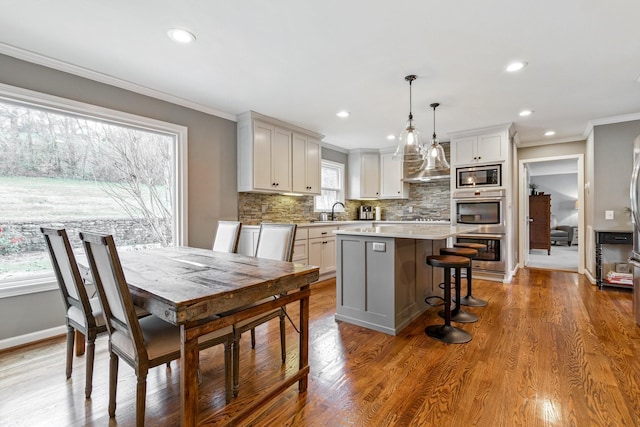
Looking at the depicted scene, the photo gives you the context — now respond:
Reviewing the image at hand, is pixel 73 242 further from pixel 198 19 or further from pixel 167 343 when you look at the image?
pixel 198 19

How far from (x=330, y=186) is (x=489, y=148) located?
2.84m

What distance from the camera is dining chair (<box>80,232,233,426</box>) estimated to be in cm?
136

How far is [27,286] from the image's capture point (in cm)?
257

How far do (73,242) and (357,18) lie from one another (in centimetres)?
316

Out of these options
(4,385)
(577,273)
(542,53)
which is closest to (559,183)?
(577,273)

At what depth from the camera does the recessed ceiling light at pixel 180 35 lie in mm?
2193

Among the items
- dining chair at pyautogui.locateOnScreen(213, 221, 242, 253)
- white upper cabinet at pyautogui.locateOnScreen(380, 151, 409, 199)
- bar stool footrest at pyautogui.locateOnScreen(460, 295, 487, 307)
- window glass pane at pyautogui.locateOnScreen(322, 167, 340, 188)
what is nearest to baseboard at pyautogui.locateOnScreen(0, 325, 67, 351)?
dining chair at pyautogui.locateOnScreen(213, 221, 242, 253)

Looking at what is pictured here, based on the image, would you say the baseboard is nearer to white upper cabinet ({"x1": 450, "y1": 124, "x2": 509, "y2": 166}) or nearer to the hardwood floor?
the hardwood floor

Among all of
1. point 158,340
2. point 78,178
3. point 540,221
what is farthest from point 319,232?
point 540,221

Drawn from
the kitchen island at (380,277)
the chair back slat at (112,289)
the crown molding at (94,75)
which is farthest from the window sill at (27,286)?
the kitchen island at (380,277)

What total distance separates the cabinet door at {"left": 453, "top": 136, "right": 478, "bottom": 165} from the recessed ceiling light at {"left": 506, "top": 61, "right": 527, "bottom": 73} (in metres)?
2.16

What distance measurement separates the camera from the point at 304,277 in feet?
5.90

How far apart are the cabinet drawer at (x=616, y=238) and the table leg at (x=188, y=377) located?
17.2ft

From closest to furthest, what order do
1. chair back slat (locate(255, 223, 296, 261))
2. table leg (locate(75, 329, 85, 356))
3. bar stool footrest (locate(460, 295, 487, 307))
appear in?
table leg (locate(75, 329, 85, 356)), chair back slat (locate(255, 223, 296, 261)), bar stool footrest (locate(460, 295, 487, 307))
